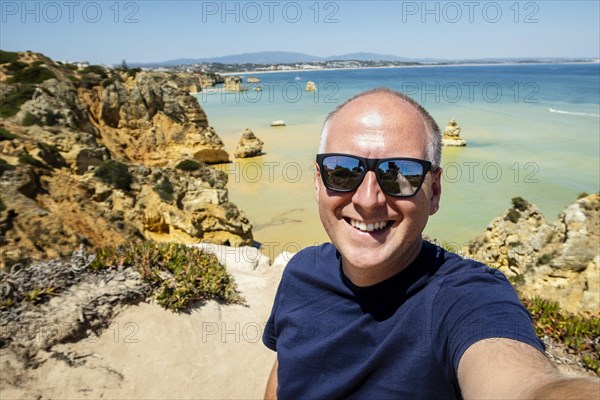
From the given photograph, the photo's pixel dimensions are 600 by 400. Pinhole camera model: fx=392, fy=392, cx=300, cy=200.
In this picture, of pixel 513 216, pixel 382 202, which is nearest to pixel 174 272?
pixel 382 202

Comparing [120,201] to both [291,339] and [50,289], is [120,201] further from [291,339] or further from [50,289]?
[291,339]

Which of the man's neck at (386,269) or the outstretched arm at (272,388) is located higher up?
the man's neck at (386,269)

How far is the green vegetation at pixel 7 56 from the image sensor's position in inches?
782

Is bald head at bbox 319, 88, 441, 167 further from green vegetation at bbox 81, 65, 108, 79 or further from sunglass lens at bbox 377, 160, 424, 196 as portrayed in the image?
green vegetation at bbox 81, 65, 108, 79

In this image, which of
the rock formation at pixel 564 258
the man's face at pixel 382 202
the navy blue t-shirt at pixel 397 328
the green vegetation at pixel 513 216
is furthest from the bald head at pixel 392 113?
the green vegetation at pixel 513 216

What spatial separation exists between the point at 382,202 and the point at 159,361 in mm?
4974

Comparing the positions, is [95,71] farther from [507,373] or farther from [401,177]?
[507,373]

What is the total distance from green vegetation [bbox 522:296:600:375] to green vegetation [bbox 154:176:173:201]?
9465 mm

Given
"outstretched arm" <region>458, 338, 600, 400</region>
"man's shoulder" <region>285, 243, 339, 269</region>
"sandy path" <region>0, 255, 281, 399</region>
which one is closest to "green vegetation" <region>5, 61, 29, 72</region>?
"sandy path" <region>0, 255, 281, 399</region>

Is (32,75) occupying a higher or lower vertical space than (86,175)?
higher

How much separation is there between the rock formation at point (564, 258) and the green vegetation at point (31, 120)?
1487 cm

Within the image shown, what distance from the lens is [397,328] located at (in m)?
1.69

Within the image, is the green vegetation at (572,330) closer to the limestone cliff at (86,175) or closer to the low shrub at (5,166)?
the limestone cliff at (86,175)

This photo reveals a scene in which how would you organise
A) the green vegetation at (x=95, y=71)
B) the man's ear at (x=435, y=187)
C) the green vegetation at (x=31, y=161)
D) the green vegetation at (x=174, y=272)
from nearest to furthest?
the man's ear at (x=435, y=187)
the green vegetation at (x=174, y=272)
the green vegetation at (x=31, y=161)
the green vegetation at (x=95, y=71)
